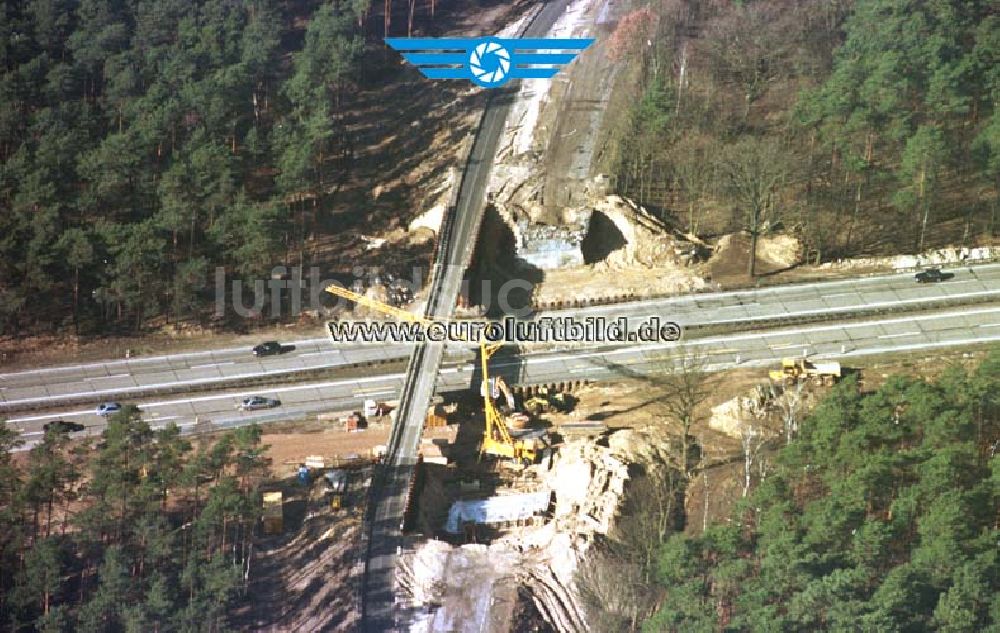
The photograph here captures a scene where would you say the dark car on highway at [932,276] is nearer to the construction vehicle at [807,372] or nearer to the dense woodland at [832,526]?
the construction vehicle at [807,372]

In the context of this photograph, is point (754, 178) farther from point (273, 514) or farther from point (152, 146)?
point (152, 146)

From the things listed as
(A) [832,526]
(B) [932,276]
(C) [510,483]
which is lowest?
(A) [832,526]

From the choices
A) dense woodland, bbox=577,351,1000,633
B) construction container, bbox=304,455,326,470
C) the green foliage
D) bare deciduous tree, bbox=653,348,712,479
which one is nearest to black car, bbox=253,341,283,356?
construction container, bbox=304,455,326,470

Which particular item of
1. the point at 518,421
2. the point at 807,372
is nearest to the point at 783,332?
the point at 807,372

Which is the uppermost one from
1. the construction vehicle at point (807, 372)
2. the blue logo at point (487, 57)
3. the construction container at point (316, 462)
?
the blue logo at point (487, 57)

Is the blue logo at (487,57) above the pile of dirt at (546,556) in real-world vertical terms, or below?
above

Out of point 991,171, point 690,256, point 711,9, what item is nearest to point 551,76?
point 711,9

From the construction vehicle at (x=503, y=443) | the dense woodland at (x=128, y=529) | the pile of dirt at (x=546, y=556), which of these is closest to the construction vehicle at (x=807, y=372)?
the pile of dirt at (x=546, y=556)

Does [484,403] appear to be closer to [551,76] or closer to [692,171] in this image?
[692,171]
